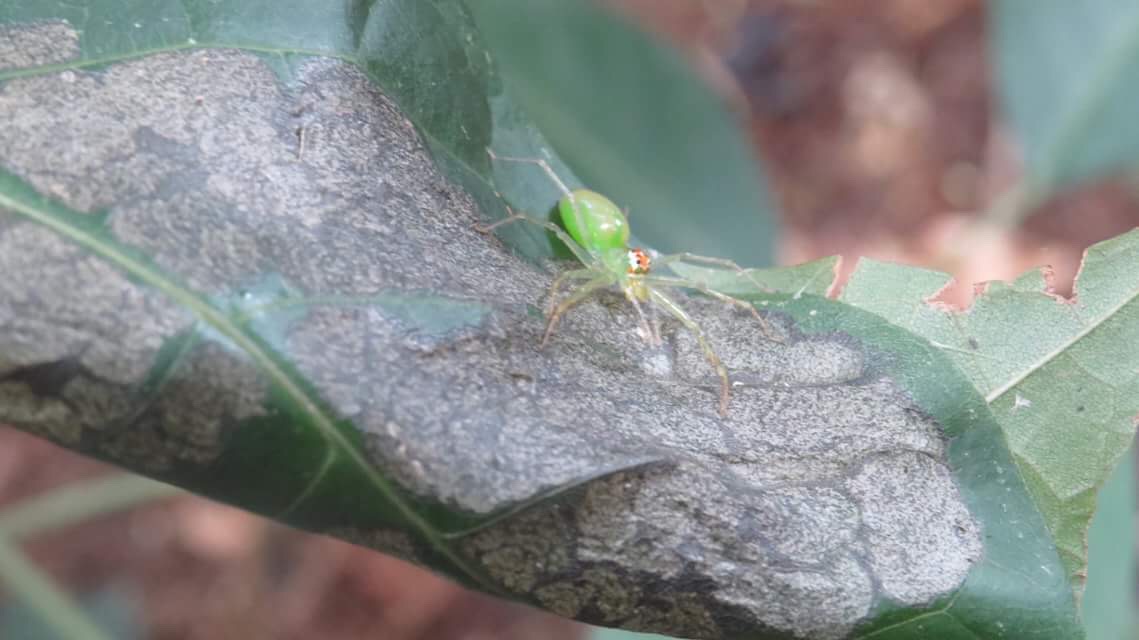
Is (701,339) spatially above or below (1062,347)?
below

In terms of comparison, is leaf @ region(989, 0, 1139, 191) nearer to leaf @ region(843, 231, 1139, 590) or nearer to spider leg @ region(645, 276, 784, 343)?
leaf @ region(843, 231, 1139, 590)

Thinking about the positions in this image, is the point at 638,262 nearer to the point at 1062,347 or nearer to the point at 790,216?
the point at 1062,347

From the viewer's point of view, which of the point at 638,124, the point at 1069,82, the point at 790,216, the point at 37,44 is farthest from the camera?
the point at 790,216

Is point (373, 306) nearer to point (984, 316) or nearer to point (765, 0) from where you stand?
point (984, 316)

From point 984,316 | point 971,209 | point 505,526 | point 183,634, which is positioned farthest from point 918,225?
point 505,526

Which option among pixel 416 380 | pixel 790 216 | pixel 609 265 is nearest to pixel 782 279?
pixel 609 265

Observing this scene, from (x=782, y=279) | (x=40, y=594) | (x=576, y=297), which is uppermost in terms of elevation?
(x=782, y=279)

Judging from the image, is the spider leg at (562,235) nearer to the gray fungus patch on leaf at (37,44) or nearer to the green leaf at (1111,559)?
the gray fungus patch on leaf at (37,44)
